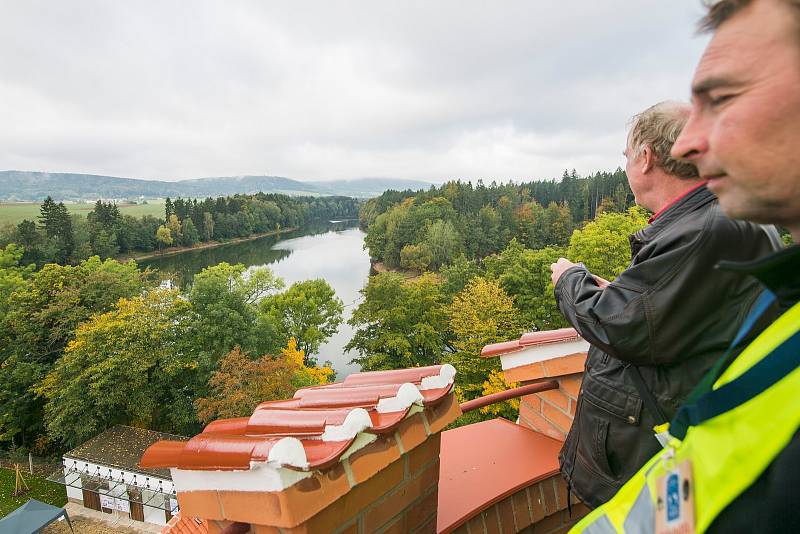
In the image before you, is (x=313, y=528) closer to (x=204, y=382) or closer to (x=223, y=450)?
(x=223, y=450)

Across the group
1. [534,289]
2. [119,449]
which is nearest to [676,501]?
[119,449]

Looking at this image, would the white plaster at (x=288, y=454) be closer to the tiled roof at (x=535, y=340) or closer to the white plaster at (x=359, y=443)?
the white plaster at (x=359, y=443)

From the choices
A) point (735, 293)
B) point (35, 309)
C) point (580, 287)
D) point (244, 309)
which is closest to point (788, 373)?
point (735, 293)

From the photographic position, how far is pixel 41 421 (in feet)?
63.2

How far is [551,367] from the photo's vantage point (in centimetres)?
266

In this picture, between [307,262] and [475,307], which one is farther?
[307,262]

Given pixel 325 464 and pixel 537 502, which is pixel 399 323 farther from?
pixel 325 464

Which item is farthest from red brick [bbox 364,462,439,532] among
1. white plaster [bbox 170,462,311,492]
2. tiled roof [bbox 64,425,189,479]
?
tiled roof [bbox 64,425,189,479]

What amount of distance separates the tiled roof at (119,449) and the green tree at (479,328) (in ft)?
36.7

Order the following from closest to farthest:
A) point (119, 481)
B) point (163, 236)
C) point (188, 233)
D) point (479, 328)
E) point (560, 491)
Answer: point (560, 491) < point (119, 481) < point (479, 328) < point (163, 236) < point (188, 233)

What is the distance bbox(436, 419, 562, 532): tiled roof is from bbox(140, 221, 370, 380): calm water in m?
23.5

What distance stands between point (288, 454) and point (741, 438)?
93cm

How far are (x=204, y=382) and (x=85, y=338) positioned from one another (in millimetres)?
4749

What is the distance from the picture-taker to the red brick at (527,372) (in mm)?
2699
